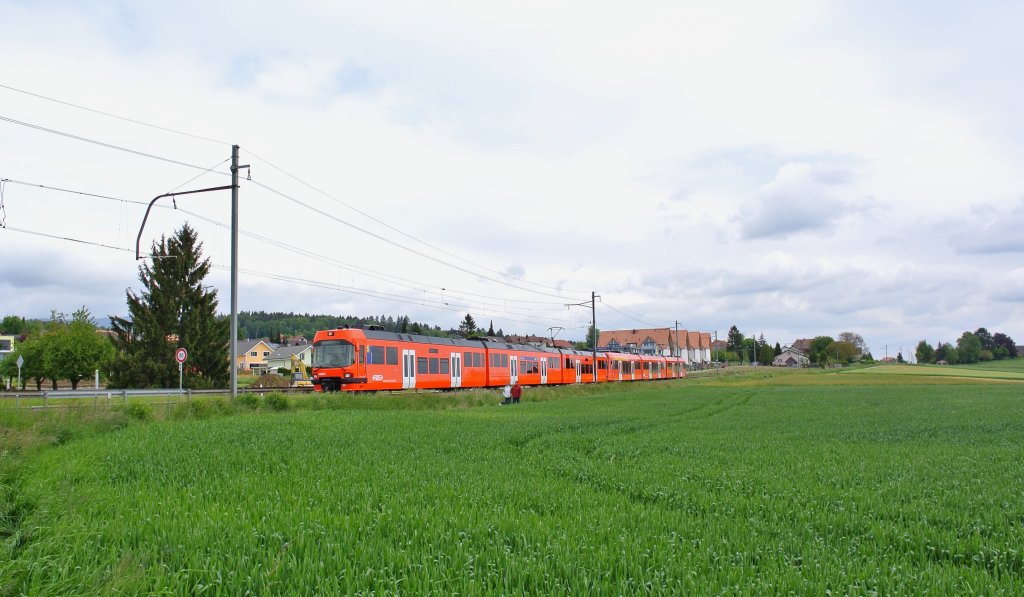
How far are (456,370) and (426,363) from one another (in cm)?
331

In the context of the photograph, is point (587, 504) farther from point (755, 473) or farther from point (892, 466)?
point (892, 466)

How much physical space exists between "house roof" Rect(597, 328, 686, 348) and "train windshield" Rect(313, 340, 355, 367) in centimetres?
11757

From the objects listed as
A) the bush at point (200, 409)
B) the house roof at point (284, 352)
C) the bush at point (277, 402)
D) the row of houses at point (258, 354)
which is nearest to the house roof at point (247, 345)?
the row of houses at point (258, 354)

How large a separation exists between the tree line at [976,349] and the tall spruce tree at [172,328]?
452ft

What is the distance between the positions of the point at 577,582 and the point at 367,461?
23.8ft

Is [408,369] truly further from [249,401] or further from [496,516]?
[496,516]

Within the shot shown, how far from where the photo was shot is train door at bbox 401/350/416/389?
3216cm

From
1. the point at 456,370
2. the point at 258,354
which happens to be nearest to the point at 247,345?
the point at 258,354

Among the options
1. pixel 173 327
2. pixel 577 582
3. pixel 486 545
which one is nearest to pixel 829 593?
pixel 577 582

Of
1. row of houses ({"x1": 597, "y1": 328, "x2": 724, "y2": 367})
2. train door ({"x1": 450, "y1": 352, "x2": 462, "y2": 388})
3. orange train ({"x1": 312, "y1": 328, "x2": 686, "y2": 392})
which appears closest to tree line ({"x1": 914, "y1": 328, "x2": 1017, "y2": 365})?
row of houses ({"x1": 597, "y1": 328, "x2": 724, "y2": 367})

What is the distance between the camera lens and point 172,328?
42.6 metres

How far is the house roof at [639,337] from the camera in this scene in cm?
14538

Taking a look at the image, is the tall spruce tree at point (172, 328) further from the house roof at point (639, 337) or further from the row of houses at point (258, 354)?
the house roof at point (639, 337)

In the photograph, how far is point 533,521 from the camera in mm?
6777
